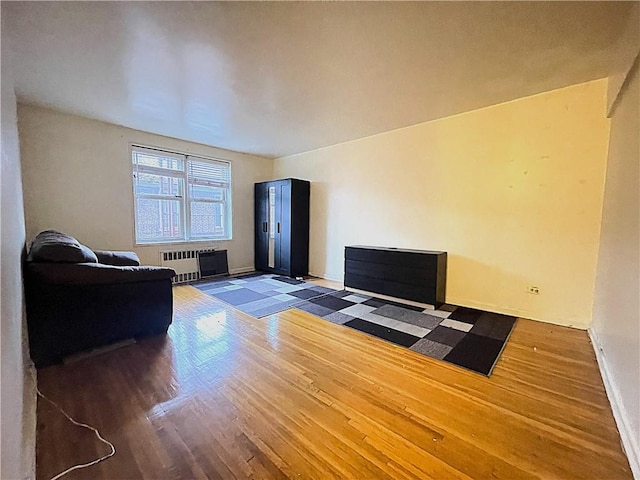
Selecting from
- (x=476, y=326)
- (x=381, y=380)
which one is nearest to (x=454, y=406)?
(x=381, y=380)

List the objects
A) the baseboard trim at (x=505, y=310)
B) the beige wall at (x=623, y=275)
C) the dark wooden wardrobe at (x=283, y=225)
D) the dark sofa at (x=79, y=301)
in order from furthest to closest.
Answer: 1. the dark wooden wardrobe at (x=283, y=225)
2. the baseboard trim at (x=505, y=310)
3. the dark sofa at (x=79, y=301)
4. the beige wall at (x=623, y=275)

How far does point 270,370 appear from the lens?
2.13 meters

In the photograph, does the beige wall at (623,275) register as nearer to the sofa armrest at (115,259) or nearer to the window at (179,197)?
the sofa armrest at (115,259)

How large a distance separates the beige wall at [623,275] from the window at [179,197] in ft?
18.6

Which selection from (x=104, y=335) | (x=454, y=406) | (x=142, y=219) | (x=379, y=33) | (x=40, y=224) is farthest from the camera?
(x=142, y=219)

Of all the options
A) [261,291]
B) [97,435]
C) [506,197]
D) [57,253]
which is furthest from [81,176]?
[506,197]

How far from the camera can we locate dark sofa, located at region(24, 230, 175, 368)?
2117mm

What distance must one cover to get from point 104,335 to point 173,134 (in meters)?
3.51

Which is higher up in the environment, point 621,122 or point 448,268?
point 621,122

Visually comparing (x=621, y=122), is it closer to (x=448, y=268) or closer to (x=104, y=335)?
(x=448, y=268)

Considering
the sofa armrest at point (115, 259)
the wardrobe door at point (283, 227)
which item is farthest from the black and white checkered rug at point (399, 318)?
the sofa armrest at point (115, 259)

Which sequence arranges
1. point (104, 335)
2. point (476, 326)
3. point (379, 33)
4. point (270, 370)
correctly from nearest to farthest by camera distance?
point (379, 33) < point (270, 370) < point (104, 335) < point (476, 326)

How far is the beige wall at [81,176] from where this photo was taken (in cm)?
354

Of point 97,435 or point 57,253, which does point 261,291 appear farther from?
point 97,435
